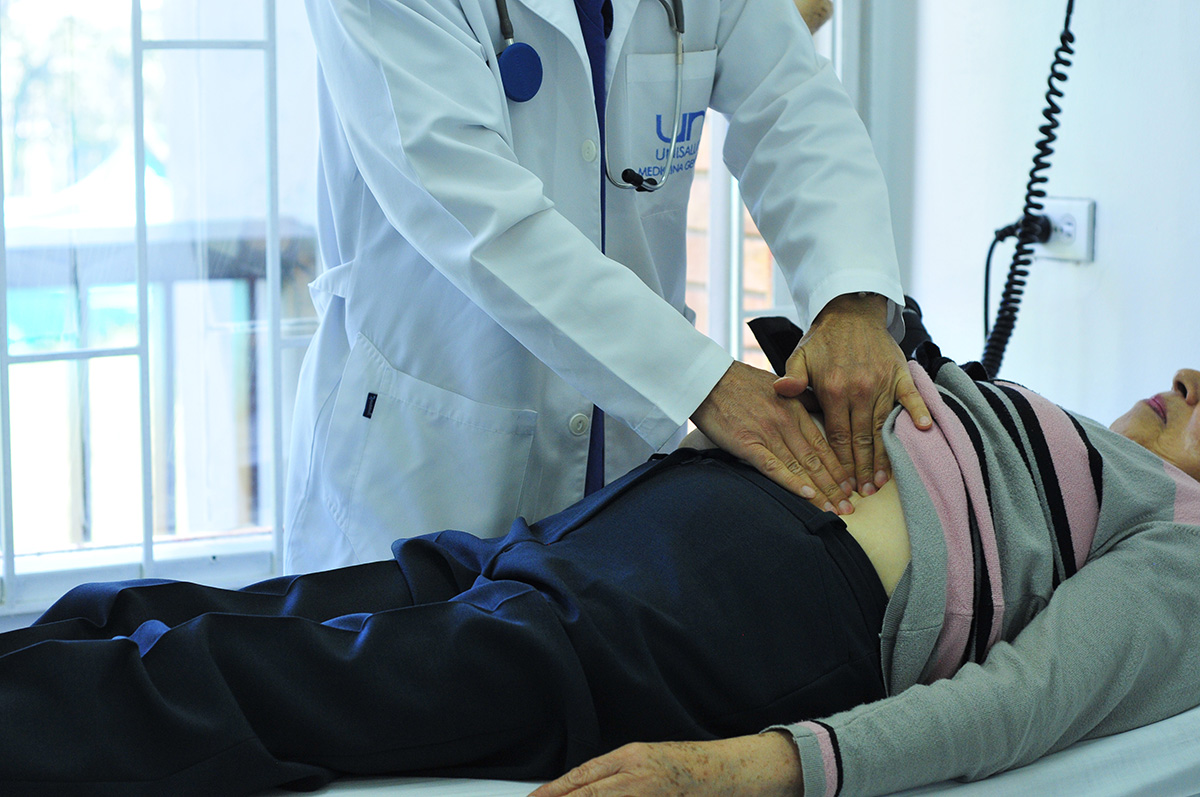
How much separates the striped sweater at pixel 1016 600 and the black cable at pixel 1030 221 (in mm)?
694

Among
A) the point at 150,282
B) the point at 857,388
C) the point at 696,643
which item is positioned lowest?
the point at 696,643

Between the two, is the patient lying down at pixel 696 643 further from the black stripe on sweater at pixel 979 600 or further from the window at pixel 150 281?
the window at pixel 150 281

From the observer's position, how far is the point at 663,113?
56.7 inches

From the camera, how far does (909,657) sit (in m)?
1.06

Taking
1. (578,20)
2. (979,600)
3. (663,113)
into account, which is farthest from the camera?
(663,113)

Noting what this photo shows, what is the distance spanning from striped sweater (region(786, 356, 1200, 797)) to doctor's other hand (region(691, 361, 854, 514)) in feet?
0.23

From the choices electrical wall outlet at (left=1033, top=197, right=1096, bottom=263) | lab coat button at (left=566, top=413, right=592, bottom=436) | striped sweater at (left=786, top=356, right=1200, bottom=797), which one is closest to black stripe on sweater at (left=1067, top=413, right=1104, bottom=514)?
striped sweater at (left=786, top=356, right=1200, bottom=797)

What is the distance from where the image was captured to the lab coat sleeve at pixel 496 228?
1.19 meters

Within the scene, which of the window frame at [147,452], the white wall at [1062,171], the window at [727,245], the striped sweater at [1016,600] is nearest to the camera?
the striped sweater at [1016,600]

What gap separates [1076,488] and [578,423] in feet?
1.89

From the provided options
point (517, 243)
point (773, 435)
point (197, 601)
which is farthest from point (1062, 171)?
point (197, 601)

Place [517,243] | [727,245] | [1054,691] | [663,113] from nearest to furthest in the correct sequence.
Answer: [1054,691] → [517,243] → [663,113] → [727,245]

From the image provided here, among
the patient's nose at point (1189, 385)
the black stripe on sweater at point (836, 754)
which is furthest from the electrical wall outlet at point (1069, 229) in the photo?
the black stripe on sweater at point (836, 754)

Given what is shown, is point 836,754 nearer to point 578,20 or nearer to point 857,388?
point 857,388
